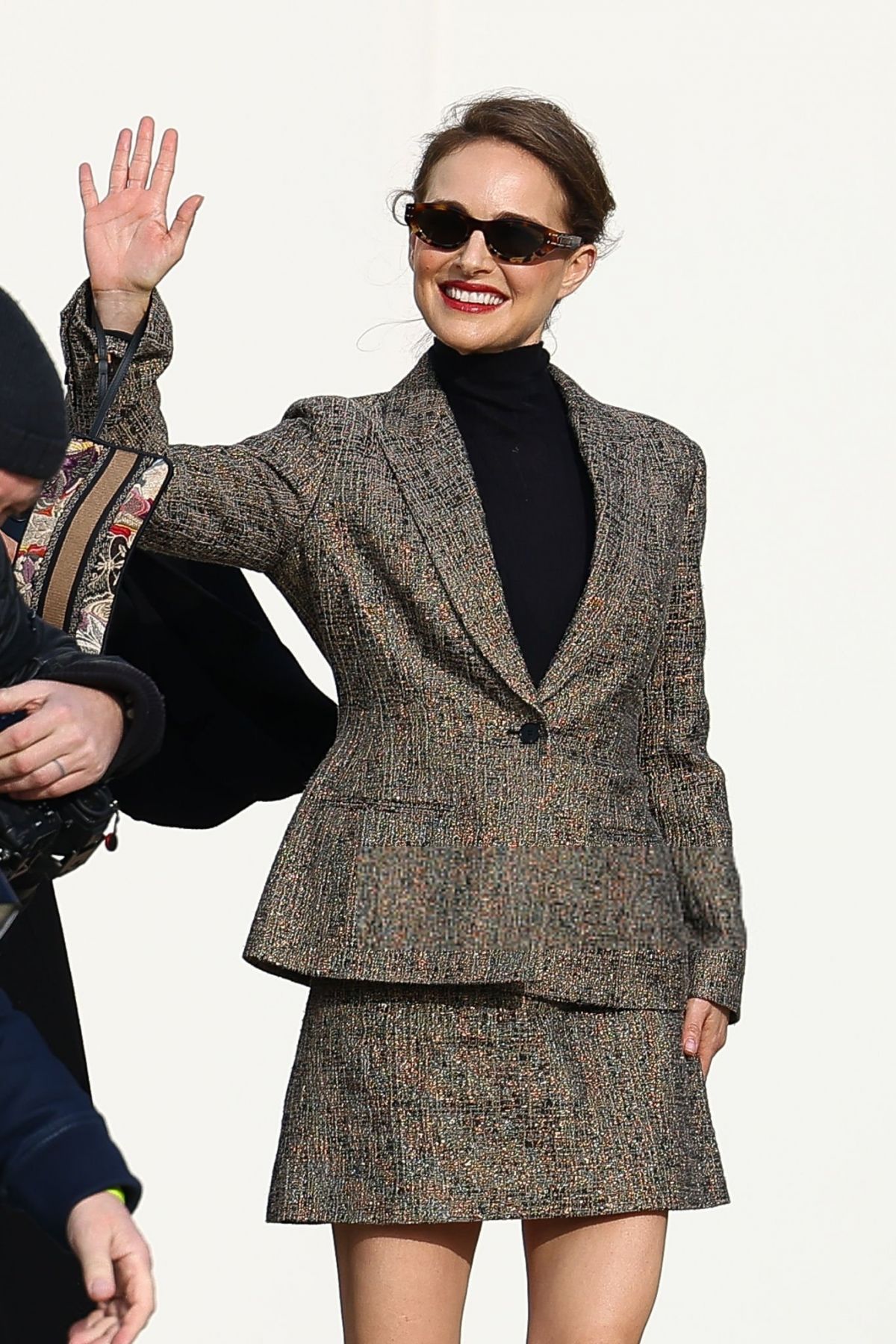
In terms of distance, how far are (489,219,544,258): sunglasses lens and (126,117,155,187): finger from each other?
396mm

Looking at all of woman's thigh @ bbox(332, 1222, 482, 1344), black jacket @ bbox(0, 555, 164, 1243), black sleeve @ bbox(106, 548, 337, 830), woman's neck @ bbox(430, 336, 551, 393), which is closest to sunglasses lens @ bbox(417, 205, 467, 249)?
woman's neck @ bbox(430, 336, 551, 393)

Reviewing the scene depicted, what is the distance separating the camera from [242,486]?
2584 mm

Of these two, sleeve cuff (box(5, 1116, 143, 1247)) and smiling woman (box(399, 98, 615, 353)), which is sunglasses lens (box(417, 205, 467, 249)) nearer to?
smiling woman (box(399, 98, 615, 353))

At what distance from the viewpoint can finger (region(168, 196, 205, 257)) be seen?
8.69 ft

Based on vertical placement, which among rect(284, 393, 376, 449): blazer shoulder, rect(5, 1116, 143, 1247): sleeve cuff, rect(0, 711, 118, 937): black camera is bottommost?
rect(5, 1116, 143, 1247): sleeve cuff

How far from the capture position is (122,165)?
8.89 feet

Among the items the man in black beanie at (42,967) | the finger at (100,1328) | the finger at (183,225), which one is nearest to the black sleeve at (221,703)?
the man in black beanie at (42,967)

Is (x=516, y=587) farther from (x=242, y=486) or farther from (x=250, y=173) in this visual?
(x=250, y=173)

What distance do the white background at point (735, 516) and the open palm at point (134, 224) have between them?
2.05 metres

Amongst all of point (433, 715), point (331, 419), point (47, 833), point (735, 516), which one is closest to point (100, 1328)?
point (47, 833)

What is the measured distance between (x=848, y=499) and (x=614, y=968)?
2367 mm

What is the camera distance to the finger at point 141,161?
2.71 m

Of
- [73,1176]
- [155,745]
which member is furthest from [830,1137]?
[73,1176]

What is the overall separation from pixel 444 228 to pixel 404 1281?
1.17 metres
